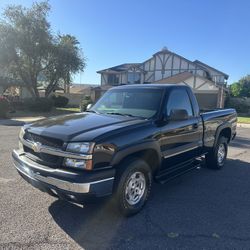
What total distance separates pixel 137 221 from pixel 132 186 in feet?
1.58

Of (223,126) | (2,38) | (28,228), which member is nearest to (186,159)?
(223,126)

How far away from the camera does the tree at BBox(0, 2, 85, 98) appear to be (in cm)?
2502

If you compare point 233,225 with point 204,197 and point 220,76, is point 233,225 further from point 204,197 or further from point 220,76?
point 220,76

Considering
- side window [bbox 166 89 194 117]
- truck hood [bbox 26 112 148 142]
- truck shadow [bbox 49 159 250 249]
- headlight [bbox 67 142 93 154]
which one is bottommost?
truck shadow [bbox 49 159 250 249]

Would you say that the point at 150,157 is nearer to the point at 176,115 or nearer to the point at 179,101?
the point at 176,115

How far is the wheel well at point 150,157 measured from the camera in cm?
419

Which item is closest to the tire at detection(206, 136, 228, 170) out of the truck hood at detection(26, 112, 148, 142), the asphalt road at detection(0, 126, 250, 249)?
the asphalt road at detection(0, 126, 250, 249)

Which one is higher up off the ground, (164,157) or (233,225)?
(164,157)

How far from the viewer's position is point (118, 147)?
12.1ft

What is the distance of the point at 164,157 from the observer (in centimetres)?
463

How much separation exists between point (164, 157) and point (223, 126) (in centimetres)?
280

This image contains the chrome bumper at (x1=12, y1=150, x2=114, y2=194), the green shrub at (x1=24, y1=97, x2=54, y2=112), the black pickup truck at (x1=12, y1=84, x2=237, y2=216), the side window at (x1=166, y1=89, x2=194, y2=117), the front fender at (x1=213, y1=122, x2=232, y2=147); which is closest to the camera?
the chrome bumper at (x1=12, y1=150, x2=114, y2=194)

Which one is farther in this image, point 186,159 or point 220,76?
point 220,76

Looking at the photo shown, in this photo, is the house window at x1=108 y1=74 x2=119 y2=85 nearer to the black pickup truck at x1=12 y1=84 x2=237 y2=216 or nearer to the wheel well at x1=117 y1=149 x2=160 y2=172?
the black pickup truck at x1=12 y1=84 x2=237 y2=216
